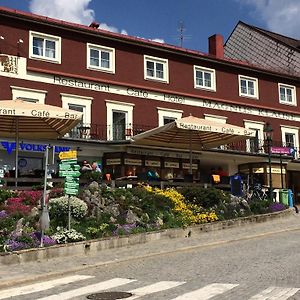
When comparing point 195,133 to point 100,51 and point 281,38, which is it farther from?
point 281,38

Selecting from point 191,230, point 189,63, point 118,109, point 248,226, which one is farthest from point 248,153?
point 191,230

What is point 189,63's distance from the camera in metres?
32.1

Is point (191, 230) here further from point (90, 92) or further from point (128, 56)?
point (128, 56)

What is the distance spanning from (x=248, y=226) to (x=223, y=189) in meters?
2.86

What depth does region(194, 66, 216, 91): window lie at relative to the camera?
32312 millimetres

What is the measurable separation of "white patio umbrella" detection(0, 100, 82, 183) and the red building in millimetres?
5565

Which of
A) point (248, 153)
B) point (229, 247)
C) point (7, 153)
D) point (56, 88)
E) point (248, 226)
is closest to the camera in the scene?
point (229, 247)

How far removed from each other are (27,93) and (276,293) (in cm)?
2024

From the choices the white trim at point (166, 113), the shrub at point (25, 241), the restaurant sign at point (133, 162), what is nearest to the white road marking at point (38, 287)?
the shrub at point (25, 241)

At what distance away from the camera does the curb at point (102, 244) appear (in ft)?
40.7

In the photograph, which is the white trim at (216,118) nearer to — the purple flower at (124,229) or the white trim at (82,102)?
the white trim at (82,102)

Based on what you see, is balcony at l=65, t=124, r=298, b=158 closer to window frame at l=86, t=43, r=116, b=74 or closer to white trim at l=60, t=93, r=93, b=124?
white trim at l=60, t=93, r=93, b=124

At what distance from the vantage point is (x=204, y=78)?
32781 millimetres

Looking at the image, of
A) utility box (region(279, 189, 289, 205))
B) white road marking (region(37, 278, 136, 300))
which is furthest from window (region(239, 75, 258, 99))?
white road marking (region(37, 278, 136, 300))
